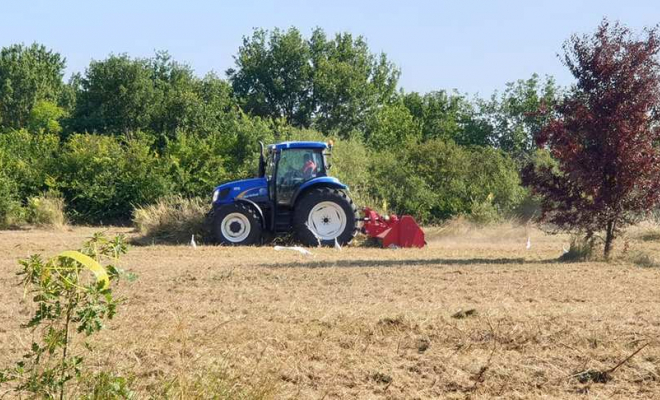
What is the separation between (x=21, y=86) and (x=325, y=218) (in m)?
40.1

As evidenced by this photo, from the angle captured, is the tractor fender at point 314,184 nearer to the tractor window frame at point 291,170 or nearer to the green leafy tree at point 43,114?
the tractor window frame at point 291,170

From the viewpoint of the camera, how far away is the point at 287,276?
41.0 ft

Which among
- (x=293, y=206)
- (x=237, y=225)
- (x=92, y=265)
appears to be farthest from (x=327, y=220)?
(x=92, y=265)

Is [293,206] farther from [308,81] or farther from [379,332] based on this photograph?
[308,81]

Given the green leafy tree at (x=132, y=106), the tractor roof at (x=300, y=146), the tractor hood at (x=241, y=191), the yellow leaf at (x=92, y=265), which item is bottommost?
the yellow leaf at (x=92, y=265)

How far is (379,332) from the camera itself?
8148 mm

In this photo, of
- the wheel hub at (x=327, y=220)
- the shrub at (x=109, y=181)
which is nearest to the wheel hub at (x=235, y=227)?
the wheel hub at (x=327, y=220)

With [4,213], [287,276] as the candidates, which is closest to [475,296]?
[287,276]

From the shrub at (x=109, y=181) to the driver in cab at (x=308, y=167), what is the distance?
27.1 ft

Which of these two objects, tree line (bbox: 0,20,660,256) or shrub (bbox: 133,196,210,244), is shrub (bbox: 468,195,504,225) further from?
shrub (bbox: 133,196,210,244)

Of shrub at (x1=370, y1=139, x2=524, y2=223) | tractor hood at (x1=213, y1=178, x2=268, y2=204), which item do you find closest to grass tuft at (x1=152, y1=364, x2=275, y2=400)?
tractor hood at (x1=213, y1=178, x2=268, y2=204)

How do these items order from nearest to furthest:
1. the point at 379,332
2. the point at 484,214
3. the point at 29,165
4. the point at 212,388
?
the point at 212,388 < the point at 379,332 < the point at 484,214 < the point at 29,165

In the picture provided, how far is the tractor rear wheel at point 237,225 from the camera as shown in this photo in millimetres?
18859

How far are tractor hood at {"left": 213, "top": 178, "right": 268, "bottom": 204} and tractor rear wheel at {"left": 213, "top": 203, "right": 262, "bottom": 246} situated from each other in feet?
1.46
